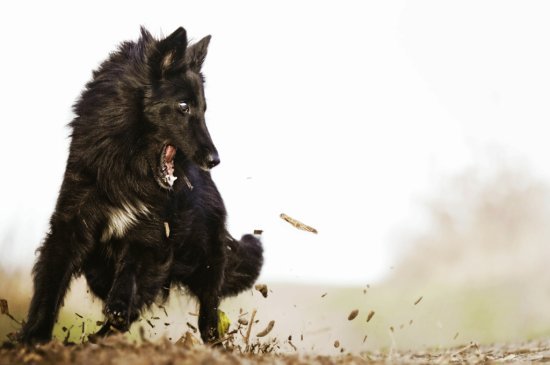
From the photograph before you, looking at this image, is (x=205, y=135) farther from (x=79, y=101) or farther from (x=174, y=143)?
(x=79, y=101)

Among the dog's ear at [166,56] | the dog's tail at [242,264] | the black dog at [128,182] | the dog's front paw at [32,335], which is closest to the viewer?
the dog's front paw at [32,335]

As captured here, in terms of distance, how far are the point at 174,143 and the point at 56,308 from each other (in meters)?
1.54

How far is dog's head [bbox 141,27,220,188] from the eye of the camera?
538cm

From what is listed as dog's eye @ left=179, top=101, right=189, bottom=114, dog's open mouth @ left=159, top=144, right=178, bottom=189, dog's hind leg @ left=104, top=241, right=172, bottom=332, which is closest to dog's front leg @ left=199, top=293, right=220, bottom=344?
dog's hind leg @ left=104, top=241, right=172, bottom=332

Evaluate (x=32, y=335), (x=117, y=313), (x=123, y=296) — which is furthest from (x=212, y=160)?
(x=32, y=335)

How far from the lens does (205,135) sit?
17.9ft

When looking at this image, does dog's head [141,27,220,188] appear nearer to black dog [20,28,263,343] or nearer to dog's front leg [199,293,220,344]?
black dog [20,28,263,343]

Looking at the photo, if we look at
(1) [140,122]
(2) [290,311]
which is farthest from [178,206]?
(2) [290,311]

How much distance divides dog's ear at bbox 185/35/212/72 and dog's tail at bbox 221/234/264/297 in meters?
1.87

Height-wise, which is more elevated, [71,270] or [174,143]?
[174,143]

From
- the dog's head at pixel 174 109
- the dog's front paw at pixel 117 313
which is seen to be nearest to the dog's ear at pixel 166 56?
the dog's head at pixel 174 109

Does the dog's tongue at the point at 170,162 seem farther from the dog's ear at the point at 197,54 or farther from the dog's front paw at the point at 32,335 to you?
the dog's front paw at the point at 32,335

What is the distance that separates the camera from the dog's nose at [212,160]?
5.39m

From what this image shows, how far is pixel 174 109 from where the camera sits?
5.40 meters
